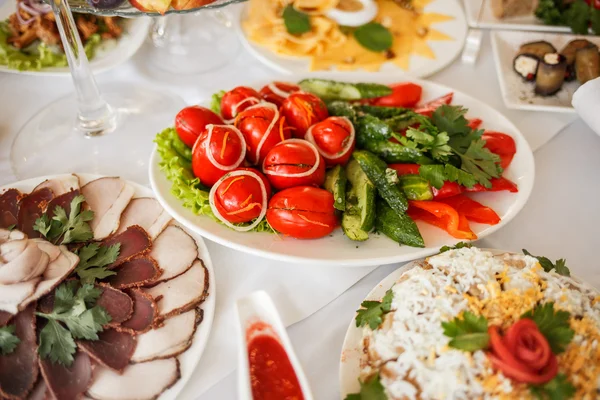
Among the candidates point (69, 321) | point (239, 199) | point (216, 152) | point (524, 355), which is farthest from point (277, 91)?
point (524, 355)

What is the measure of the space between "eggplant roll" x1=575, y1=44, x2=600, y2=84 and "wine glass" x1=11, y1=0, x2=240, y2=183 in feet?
5.22

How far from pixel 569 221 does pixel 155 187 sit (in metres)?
1.34

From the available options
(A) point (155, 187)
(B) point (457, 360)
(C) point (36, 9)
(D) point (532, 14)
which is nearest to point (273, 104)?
(A) point (155, 187)

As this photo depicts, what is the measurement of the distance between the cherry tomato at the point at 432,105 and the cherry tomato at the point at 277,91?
0.45 metres

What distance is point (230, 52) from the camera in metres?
2.43

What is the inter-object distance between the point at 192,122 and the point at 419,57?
109 cm

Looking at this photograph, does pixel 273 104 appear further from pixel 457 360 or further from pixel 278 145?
pixel 457 360

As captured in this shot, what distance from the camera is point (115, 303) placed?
1.44 meters

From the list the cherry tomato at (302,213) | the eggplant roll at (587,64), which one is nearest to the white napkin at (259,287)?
the cherry tomato at (302,213)

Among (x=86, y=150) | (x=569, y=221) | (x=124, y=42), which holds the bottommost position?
(x=86, y=150)

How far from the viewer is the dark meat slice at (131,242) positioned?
1589mm

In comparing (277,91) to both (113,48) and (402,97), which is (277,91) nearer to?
(402,97)

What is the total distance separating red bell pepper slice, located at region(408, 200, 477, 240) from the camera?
1573 mm

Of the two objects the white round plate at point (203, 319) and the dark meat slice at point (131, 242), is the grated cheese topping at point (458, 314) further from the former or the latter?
the dark meat slice at point (131, 242)
